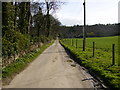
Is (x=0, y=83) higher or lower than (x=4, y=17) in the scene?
lower

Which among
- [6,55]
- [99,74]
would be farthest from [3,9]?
[99,74]

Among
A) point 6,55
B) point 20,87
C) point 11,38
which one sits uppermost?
point 11,38

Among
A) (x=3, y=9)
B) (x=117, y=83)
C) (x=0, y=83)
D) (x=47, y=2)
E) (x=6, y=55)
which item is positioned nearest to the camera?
(x=117, y=83)

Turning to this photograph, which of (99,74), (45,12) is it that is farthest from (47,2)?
(99,74)

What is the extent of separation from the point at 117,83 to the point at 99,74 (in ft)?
7.90

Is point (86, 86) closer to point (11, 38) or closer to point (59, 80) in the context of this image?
point (59, 80)

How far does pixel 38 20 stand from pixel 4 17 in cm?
3317

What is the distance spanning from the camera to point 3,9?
48.3 ft

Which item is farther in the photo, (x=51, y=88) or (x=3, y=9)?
(x=3, y=9)

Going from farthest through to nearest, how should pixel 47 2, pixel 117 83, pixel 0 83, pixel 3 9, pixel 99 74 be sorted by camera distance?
pixel 47 2
pixel 3 9
pixel 99 74
pixel 0 83
pixel 117 83

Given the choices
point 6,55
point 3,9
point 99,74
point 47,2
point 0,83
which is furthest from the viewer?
point 47,2

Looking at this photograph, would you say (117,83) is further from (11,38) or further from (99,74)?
(11,38)

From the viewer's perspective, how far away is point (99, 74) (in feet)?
34.0

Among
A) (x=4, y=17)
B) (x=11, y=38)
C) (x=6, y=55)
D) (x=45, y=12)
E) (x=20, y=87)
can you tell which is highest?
(x=45, y=12)
